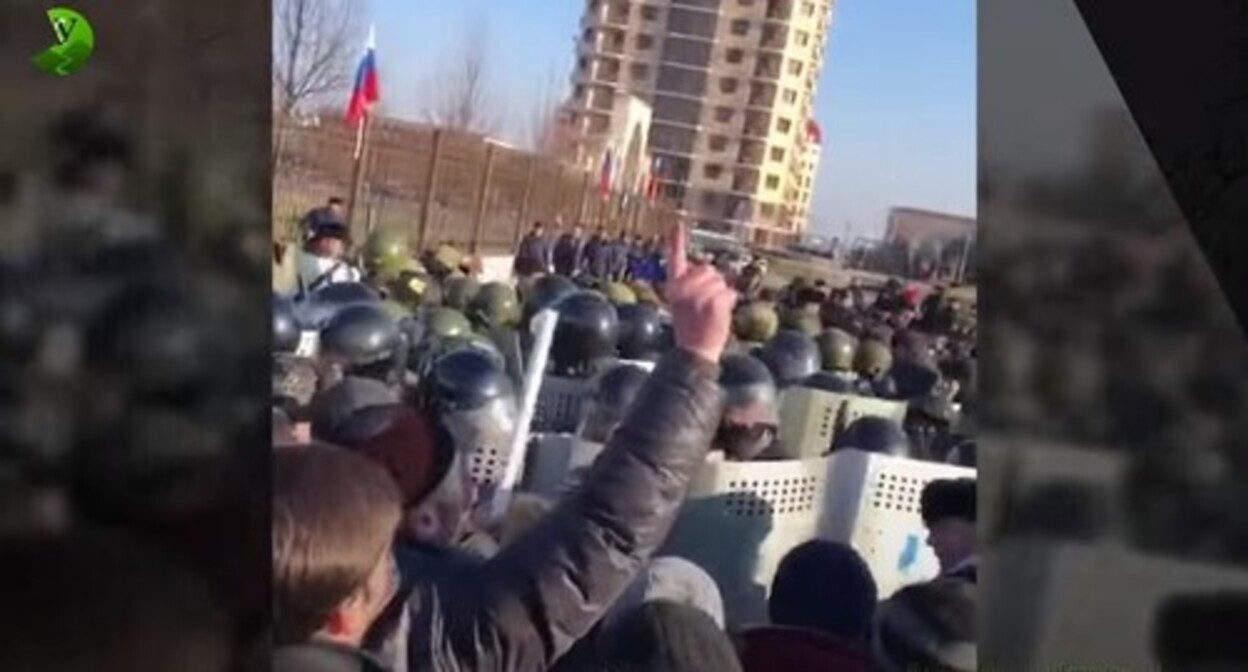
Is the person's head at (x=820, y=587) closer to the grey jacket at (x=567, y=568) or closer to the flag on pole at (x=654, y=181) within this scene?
the grey jacket at (x=567, y=568)

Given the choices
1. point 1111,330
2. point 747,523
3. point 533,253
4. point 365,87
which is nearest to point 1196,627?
point 1111,330

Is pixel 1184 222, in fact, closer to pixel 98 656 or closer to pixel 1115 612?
pixel 1115 612

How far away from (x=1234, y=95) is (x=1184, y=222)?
124 millimetres

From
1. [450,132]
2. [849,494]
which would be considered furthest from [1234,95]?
[450,132]

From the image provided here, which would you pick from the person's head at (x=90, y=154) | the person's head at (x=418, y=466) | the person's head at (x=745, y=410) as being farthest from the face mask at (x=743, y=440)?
the person's head at (x=90, y=154)

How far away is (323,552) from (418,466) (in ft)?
0.33

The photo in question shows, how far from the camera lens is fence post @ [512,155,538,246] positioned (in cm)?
145

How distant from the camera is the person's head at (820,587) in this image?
1.46 meters

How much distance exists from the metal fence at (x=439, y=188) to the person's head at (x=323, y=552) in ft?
0.62

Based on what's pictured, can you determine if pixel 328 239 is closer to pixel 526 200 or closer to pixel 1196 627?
pixel 526 200

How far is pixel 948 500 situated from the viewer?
1.52m

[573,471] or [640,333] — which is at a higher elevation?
[640,333]

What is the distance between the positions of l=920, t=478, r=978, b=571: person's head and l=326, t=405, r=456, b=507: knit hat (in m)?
0.42

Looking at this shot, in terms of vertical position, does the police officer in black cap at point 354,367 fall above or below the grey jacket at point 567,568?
above
